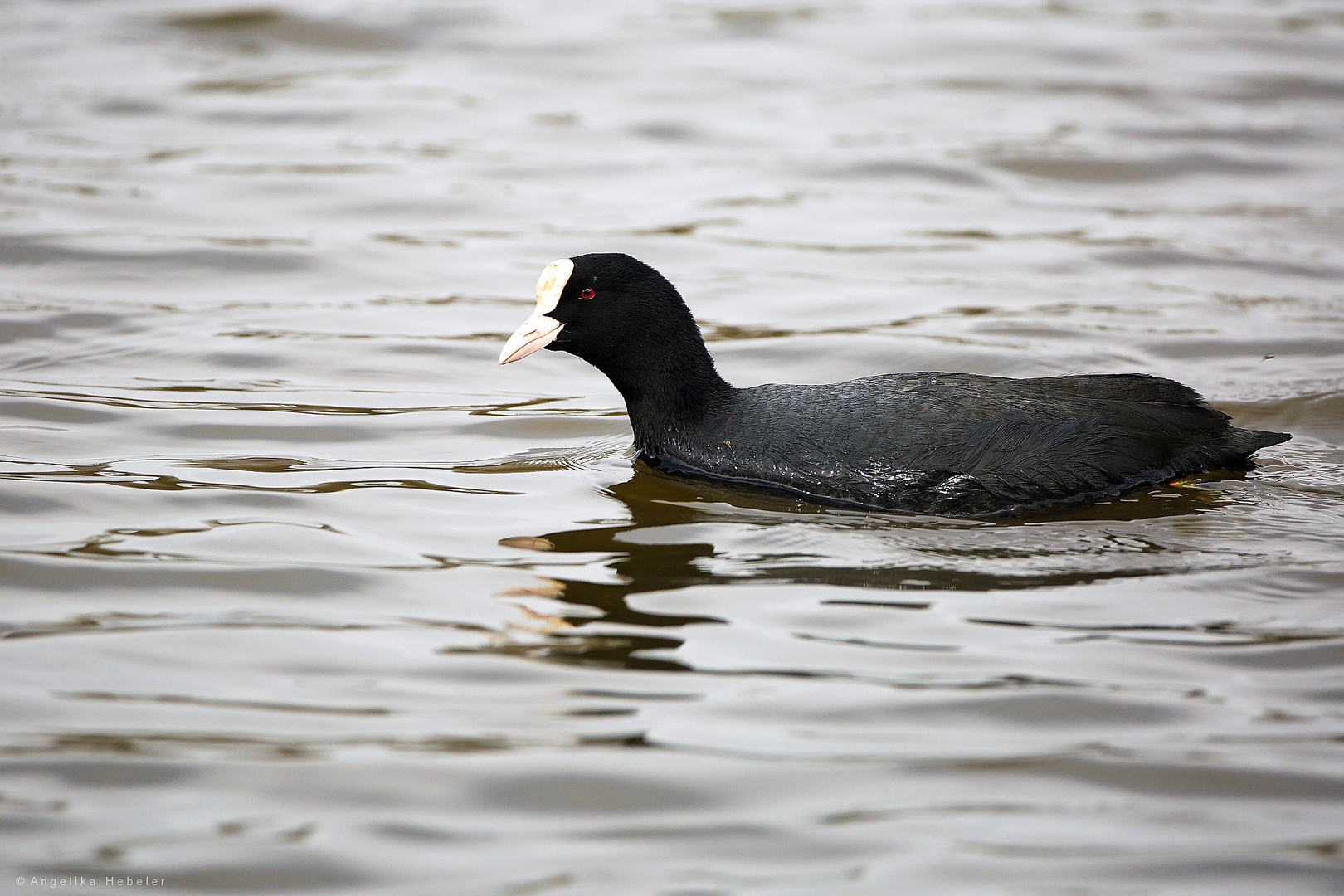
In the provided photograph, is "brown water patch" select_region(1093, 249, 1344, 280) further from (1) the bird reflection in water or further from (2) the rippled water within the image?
(1) the bird reflection in water

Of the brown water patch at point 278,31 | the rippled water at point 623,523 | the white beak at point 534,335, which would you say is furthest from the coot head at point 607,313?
the brown water patch at point 278,31

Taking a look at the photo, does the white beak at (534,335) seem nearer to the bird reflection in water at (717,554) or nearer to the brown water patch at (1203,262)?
the bird reflection in water at (717,554)

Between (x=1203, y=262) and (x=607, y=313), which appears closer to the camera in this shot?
(x=607, y=313)

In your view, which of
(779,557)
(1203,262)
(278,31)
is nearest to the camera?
(779,557)

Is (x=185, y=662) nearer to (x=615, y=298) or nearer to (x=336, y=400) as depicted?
(x=615, y=298)

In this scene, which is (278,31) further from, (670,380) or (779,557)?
(779,557)

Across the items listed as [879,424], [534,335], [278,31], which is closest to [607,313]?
[534,335]

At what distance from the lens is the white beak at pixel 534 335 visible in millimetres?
5277

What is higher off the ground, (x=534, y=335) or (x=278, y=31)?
(x=278, y=31)

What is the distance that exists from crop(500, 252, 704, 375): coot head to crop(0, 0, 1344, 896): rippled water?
484 mm

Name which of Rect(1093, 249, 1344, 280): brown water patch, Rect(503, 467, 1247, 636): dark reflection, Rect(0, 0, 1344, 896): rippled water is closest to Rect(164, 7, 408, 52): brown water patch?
Rect(0, 0, 1344, 896): rippled water

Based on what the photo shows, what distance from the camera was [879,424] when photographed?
16.0ft

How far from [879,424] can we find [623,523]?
35.0 inches

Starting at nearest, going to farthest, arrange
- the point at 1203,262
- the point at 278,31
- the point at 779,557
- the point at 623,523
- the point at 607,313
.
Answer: the point at 779,557
the point at 623,523
the point at 607,313
the point at 1203,262
the point at 278,31
